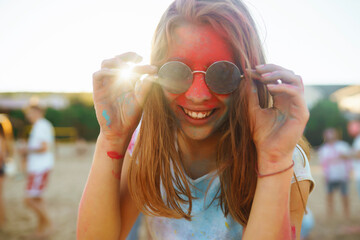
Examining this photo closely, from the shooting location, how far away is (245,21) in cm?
131

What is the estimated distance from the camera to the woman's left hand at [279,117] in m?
1.19

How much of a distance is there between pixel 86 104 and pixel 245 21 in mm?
23791

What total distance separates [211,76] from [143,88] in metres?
0.36

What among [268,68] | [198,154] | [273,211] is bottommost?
[273,211]

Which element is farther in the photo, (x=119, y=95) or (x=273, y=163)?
(x=119, y=95)

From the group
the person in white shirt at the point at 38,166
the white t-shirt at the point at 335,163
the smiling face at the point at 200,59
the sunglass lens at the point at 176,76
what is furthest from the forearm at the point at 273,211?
the white t-shirt at the point at 335,163

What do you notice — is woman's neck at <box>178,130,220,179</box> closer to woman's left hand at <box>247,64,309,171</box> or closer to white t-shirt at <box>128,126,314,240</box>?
white t-shirt at <box>128,126,314,240</box>

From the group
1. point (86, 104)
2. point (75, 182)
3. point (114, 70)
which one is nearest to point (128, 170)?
point (114, 70)

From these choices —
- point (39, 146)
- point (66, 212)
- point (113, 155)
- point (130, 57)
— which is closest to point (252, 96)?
point (130, 57)

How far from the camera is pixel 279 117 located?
1243 mm

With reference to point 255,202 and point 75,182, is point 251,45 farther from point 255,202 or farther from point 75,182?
point 75,182

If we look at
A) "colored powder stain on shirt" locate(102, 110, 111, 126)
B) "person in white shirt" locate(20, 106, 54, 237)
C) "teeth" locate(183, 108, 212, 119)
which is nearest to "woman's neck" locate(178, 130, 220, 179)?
"teeth" locate(183, 108, 212, 119)

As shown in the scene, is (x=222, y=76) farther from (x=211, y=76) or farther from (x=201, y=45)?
(x=201, y=45)

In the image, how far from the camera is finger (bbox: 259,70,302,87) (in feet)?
3.93
